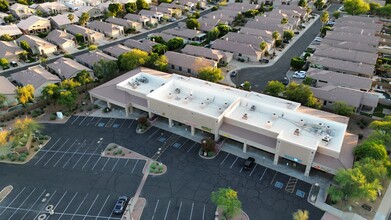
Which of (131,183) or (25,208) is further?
(131,183)

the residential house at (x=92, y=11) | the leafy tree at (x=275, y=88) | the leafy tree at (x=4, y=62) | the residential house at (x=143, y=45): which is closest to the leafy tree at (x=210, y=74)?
the leafy tree at (x=275, y=88)

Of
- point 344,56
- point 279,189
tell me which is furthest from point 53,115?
point 344,56

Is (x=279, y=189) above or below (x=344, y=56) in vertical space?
below

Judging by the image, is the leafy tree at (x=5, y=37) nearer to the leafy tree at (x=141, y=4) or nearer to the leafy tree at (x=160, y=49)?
the leafy tree at (x=160, y=49)

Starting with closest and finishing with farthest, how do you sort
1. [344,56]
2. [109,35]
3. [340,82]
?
[340,82], [344,56], [109,35]

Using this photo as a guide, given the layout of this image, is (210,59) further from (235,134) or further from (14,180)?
(14,180)

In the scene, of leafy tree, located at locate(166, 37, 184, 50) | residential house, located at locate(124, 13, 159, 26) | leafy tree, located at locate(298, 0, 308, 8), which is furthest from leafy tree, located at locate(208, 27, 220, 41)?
leafy tree, located at locate(298, 0, 308, 8)
